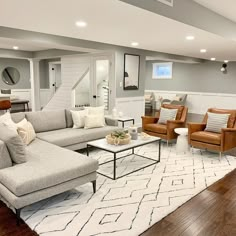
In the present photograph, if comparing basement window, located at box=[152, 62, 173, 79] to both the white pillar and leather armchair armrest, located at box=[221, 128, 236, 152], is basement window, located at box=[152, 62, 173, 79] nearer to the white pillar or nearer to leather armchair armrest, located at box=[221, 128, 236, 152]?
the white pillar

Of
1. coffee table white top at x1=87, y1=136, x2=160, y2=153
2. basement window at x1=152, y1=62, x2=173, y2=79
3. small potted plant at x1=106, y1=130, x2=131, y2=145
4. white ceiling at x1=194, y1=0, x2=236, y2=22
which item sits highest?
white ceiling at x1=194, y1=0, x2=236, y2=22

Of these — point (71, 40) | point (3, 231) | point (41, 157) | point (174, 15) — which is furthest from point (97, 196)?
point (71, 40)

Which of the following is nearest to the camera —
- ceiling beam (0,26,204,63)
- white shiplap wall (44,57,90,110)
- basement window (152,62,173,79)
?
ceiling beam (0,26,204,63)

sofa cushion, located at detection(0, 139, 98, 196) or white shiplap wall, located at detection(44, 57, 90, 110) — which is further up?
white shiplap wall, located at detection(44, 57, 90, 110)

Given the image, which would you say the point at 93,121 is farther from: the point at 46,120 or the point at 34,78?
the point at 34,78

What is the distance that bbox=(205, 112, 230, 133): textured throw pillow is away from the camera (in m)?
4.49

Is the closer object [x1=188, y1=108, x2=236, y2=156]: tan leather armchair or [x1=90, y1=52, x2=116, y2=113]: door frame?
[x1=188, y1=108, x2=236, y2=156]: tan leather armchair

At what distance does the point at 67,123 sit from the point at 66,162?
2.12 meters

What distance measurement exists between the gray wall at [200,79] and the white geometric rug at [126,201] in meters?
6.16

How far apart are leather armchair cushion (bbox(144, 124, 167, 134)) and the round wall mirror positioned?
278 inches

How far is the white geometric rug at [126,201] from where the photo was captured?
232 cm

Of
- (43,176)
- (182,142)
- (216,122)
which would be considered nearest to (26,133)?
(43,176)

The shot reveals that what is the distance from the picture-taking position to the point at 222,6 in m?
3.26

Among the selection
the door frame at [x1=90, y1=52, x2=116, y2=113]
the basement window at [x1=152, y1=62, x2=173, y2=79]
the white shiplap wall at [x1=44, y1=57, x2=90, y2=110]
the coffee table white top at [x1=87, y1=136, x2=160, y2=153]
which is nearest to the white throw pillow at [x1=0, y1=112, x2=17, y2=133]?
the coffee table white top at [x1=87, y1=136, x2=160, y2=153]
